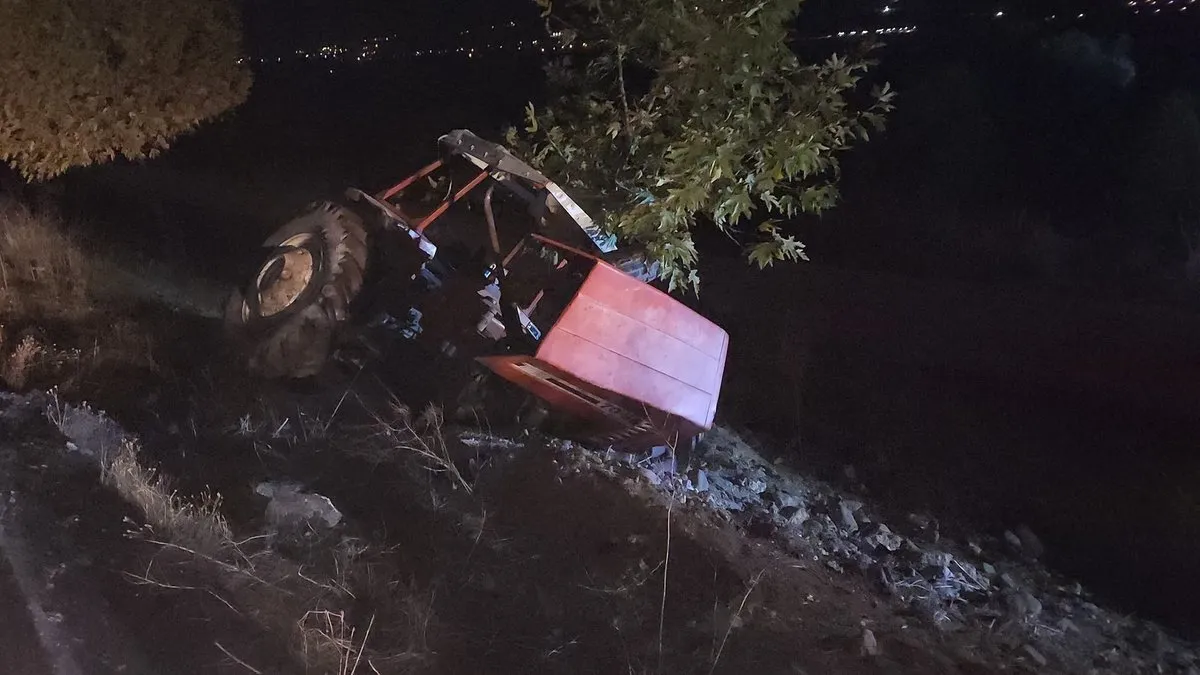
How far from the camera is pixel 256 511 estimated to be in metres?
4.50

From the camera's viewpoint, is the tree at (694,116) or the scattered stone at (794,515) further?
the scattered stone at (794,515)

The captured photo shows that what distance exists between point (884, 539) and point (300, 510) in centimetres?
375

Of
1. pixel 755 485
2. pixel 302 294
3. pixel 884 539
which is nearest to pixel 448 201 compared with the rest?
pixel 302 294

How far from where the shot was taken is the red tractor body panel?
5.11 metres

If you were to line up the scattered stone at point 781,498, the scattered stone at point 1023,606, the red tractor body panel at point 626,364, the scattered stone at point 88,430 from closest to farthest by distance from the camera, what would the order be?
the scattered stone at point 88,430, the scattered stone at point 1023,606, the red tractor body panel at point 626,364, the scattered stone at point 781,498

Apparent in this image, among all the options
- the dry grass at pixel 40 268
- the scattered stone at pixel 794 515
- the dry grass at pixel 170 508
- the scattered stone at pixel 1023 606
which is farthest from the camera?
the dry grass at pixel 40 268

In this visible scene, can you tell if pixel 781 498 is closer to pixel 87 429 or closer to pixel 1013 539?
pixel 1013 539

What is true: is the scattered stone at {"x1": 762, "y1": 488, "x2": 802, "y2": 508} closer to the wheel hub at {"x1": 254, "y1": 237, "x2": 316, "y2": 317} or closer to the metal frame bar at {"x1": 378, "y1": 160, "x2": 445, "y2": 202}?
the metal frame bar at {"x1": 378, "y1": 160, "x2": 445, "y2": 202}

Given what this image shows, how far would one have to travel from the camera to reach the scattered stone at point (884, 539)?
18.1 feet

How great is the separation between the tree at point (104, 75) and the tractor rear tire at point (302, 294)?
2.15 metres

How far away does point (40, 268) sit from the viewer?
657cm

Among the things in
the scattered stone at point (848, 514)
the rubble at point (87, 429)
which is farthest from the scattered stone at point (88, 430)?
the scattered stone at point (848, 514)

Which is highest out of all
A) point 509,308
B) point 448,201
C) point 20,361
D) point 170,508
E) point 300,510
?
point 448,201

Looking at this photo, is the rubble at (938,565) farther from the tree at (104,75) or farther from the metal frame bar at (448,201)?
the tree at (104,75)
